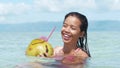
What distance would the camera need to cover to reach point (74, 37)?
6.29m

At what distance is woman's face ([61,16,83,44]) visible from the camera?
619 centimetres

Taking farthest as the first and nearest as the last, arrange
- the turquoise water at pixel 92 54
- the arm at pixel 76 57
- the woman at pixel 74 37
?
1. the turquoise water at pixel 92 54
2. the woman at pixel 74 37
3. the arm at pixel 76 57

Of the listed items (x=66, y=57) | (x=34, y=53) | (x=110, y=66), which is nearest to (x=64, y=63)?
(x=66, y=57)

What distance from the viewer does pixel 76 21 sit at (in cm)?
625

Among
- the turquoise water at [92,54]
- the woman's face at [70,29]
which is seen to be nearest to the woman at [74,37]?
the woman's face at [70,29]

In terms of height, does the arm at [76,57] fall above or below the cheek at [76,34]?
below

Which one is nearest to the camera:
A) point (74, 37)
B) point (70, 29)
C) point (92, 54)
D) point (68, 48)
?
point (70, 29)

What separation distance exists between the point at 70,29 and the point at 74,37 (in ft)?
0.64

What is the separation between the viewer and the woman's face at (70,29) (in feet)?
20.3

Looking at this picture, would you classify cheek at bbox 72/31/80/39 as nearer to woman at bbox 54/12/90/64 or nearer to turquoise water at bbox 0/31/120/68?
woman at bbox 54/12/90/64

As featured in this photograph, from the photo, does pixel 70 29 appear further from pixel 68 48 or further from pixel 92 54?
pixel 92 54

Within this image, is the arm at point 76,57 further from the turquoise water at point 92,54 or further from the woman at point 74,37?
the turquoise water at point 92,54

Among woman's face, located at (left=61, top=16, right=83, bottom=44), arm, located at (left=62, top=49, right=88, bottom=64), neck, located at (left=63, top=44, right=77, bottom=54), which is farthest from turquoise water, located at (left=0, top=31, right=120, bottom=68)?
woman's face, located at (left=61, top=16, right=83, bottom=44)

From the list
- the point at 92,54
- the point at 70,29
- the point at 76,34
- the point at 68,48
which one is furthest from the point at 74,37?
the point at 92,54
